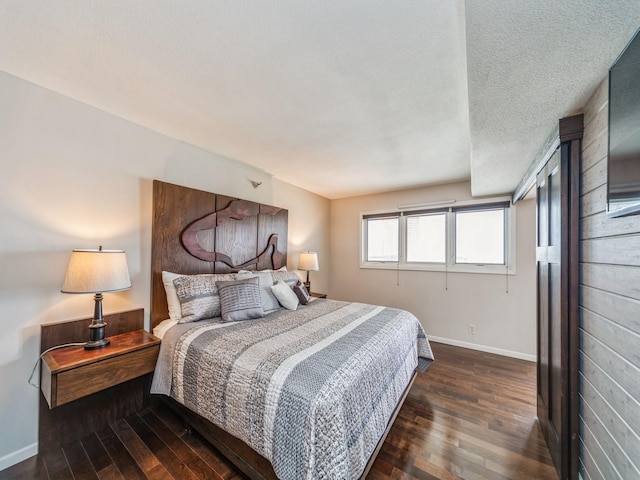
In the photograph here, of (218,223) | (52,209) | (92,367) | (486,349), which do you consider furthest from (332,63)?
(486,349)

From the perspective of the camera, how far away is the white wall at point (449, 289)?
3.33 meters

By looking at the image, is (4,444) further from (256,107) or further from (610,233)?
(610,233)

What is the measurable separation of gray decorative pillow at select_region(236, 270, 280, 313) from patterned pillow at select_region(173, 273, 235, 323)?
0.39 meters

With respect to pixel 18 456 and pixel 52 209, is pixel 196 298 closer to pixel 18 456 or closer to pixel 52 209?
pixel 52 209

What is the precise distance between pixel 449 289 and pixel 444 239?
0.75 m

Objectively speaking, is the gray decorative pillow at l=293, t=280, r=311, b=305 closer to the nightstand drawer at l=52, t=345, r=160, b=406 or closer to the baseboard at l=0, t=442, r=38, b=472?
the nightstand drawer at l=52, t=345, r=160, b=406

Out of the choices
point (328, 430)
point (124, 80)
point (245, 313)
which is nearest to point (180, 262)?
point (245, 313)

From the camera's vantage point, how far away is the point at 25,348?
1.72 m

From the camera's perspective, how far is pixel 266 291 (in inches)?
107

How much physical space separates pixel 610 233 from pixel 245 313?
2356 mm

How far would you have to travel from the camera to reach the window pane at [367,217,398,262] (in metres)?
4.38

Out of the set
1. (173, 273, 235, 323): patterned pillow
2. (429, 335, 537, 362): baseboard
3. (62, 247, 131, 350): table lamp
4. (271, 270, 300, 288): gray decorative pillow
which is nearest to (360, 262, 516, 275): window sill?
(429, 335, 537, 362): baseboard

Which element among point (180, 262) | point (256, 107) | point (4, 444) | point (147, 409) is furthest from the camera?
point (180, 262)

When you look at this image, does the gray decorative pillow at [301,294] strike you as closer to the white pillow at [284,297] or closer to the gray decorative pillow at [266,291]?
the white pillow at [284,297]
